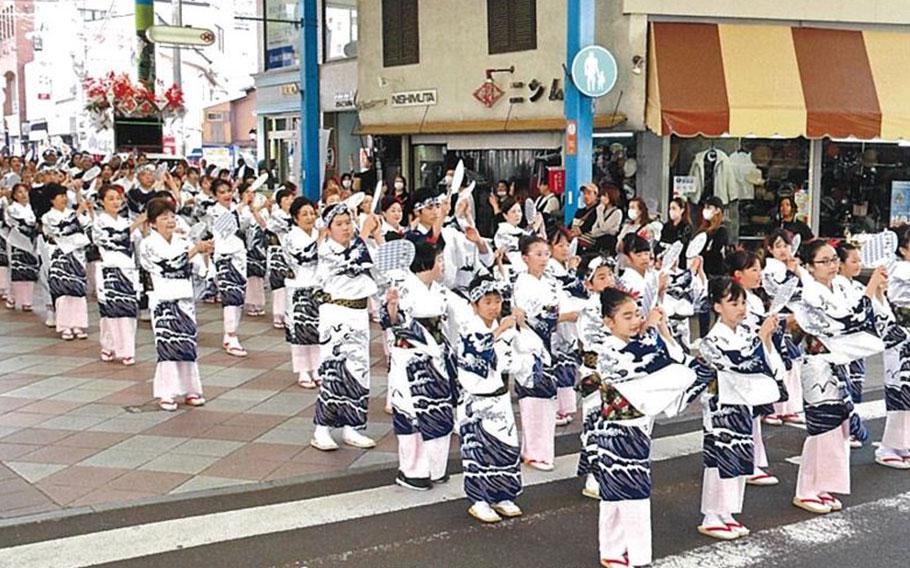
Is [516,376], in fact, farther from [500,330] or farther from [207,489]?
[207,489]

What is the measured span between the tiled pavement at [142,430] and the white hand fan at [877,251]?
12.0 feet

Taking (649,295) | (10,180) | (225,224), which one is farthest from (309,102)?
(649,295)

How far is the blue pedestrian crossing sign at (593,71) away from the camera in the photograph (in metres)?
12.8

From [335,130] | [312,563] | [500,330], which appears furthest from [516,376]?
[335,130]

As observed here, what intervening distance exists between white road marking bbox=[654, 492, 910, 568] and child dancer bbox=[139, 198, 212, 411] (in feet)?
15.3

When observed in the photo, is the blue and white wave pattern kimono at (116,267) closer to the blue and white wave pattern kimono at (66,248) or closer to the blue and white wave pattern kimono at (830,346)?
the blue and white wave pattern kimono at (66,248)

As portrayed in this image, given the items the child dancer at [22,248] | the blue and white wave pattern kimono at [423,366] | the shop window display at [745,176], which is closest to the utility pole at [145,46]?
the child dancer at [22,248]

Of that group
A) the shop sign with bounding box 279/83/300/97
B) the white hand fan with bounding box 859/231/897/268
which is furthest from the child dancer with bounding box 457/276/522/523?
the shop sign with bounding box 279/83/300/97

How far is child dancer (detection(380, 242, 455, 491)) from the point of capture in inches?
244

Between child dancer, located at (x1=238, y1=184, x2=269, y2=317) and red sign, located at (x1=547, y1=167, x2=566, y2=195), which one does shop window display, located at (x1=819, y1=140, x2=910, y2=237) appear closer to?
red sign, located at (x1=547, y1=167, x2=566, y2=195)

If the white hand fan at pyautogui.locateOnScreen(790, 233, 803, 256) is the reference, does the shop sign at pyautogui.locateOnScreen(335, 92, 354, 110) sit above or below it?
above

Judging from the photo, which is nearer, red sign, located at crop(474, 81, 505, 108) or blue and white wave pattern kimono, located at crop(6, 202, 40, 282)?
blue and white wave pattern kimono, located at crop(6, 202, 40, 282)

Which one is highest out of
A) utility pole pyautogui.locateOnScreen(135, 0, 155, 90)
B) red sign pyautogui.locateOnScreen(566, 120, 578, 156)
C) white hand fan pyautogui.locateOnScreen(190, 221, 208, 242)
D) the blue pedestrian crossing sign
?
utility pole pyautogui.locateOnScreen(135, 0, 155, 90)

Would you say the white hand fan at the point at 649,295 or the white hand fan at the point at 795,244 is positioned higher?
the white hand fan at the point at 795,244
